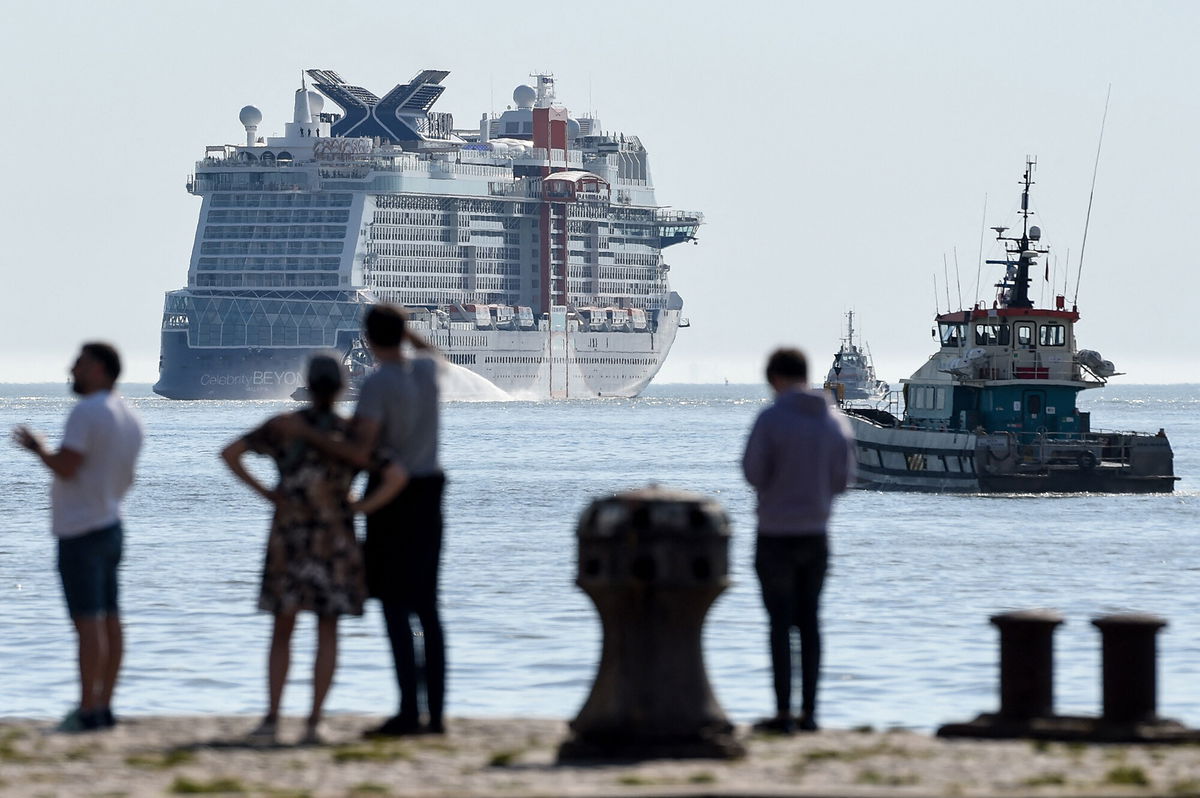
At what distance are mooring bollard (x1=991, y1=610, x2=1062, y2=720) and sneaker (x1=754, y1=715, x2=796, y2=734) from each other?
863 millimetres

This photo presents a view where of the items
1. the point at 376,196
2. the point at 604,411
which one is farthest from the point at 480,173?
the point at 604,411

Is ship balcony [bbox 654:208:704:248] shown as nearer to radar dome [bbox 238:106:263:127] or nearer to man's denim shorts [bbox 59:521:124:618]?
radar dome [bbox 238:106:263:127]

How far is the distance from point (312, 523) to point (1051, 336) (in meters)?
40.4

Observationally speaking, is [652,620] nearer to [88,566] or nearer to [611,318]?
[88,566]

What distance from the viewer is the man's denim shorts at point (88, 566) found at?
10484 mm

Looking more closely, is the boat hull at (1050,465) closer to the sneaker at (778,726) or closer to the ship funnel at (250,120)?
the sneaker at (778,726)

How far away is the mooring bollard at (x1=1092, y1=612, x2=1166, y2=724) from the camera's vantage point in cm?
1037

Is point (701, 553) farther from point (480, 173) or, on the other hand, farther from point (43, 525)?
point (480, 173)

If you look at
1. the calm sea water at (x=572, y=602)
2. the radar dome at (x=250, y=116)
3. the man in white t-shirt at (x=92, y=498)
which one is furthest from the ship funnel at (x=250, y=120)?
the man in white t-shirt at (x=92, y=498)

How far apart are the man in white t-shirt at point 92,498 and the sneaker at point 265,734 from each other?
780 millimetres

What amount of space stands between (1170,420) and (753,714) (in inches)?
4944

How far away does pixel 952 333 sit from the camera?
50.5 meters

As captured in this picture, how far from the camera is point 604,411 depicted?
14588 cm

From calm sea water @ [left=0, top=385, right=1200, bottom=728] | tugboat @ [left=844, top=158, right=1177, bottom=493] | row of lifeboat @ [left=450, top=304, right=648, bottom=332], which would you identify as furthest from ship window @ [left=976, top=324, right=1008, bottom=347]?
row of lifeboat @ [left=450, top=304, right=648, bottom=332]
